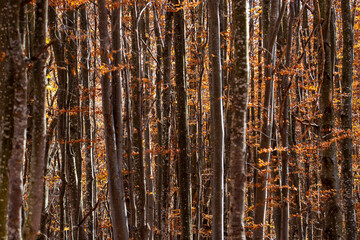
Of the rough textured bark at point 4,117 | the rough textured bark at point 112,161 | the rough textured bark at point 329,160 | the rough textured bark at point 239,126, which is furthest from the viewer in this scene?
the rough textured bark at point 329,160

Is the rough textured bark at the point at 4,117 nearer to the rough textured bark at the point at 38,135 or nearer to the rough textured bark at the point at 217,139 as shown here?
the rough textured bark at the point at 38,135

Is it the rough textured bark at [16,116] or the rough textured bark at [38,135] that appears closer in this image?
the rough textured bark at [16,116]

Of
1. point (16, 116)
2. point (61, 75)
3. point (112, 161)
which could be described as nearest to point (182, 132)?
point (112, 161)

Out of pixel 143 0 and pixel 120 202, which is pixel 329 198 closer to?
pixel 120 202

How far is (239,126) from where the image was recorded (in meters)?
5.04

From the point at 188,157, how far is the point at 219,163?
1758 mm

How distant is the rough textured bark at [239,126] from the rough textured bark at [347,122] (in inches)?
214

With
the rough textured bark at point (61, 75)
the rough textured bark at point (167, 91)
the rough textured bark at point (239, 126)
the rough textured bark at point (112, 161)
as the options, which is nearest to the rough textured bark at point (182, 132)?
the rough textured bark at point (167, 91)

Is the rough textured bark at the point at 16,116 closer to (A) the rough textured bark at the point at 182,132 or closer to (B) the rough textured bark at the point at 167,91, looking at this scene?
(A) the rough textured bark at the point at 182,132

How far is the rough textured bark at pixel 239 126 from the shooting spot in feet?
16.4

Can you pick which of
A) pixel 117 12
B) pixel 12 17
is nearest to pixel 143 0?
pixel 117 12

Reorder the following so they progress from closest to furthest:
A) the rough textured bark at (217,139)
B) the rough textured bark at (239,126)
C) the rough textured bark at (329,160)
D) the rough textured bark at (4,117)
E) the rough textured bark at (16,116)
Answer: the rough textured bark at (4,117)
the rough textured bark at (16,116)
the rough textured bark at (239,126)
the rough textured bark at (217,139)
the rough textured bark at (329,160)

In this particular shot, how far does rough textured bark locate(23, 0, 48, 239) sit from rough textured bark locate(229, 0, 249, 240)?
2.38 meters

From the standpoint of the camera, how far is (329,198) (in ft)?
24.7
